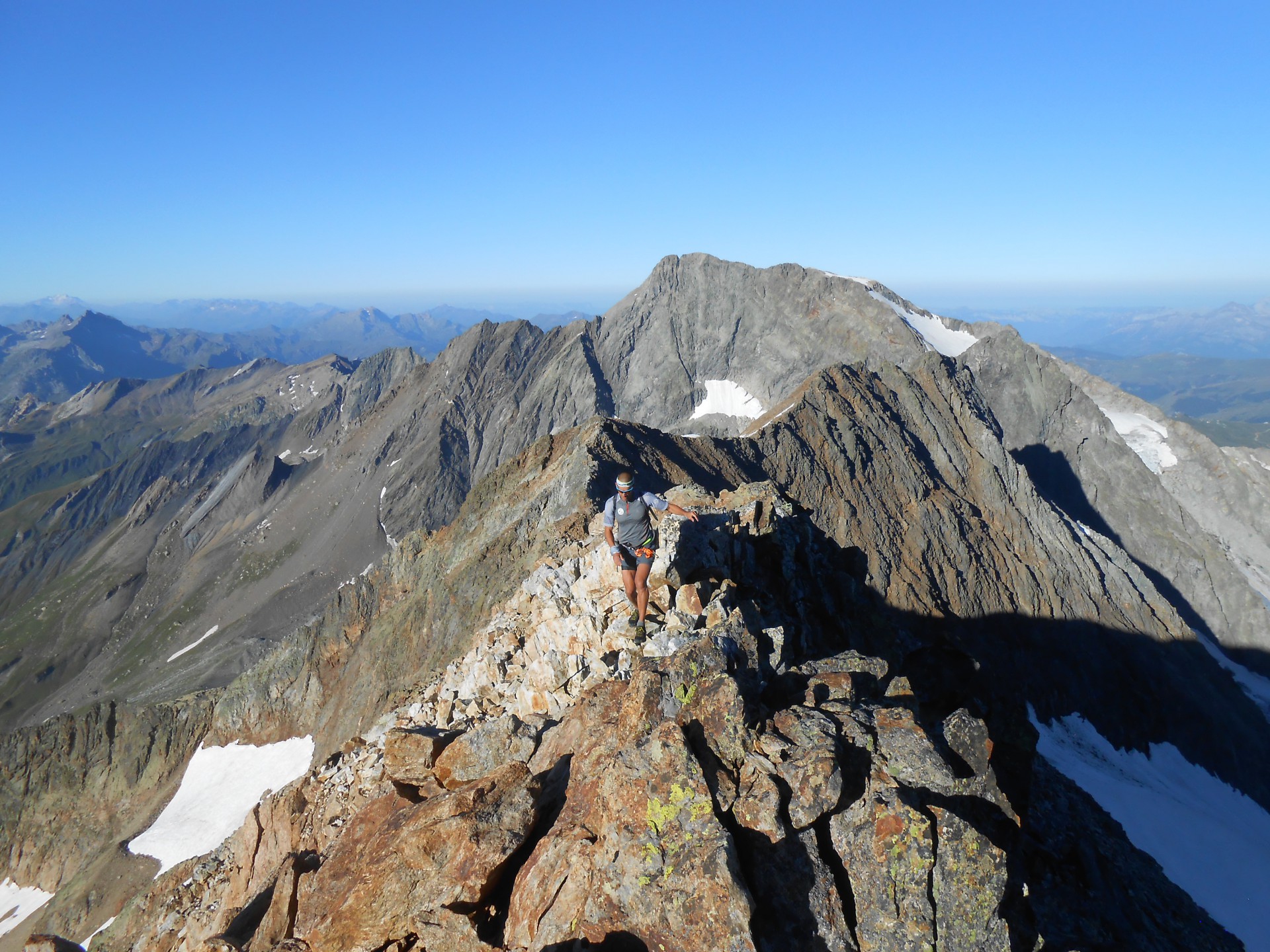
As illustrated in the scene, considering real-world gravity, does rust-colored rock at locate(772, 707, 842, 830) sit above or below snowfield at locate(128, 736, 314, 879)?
above

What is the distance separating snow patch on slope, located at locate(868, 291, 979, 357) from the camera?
99.4 metres

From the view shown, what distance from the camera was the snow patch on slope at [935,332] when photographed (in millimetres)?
99381

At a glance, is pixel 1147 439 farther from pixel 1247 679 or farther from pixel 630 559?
pixel 630 559

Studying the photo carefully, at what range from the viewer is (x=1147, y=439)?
84.4 metres

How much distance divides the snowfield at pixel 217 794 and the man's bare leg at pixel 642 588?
2872 cm

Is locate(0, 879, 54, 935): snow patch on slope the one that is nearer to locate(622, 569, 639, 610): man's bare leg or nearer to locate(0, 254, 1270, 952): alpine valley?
locate(0, 254, 1270, 952): alpine valley

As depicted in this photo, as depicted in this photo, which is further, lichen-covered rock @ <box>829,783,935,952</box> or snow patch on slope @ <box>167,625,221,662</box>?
snow patch on slope @ <box>167,625,221,662</box>

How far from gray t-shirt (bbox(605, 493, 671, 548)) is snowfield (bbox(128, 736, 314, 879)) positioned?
29.6 meters

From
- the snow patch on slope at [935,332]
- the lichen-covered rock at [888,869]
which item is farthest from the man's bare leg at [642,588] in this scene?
the snow patch on slope at [935,332]

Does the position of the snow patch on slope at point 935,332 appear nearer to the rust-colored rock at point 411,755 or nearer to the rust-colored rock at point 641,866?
the rust-colored rock at point 411,755

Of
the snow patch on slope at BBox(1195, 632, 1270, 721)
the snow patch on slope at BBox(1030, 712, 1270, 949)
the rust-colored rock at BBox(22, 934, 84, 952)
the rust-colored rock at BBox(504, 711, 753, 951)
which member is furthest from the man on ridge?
the snow patch on slope at BBox(1195, 632, 1270, 721)

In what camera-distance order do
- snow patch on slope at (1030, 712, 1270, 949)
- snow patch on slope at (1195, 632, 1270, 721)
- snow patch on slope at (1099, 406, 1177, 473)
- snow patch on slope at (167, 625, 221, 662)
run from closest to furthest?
snow patch on slope at (1030, 712, 1270, 949) → snow patch on slope at (1195, 632, 1270, 721) → snow patch on slope at (167, 625, 221, 662) → snow patch on slope at (1099, 406, 1177, 473)

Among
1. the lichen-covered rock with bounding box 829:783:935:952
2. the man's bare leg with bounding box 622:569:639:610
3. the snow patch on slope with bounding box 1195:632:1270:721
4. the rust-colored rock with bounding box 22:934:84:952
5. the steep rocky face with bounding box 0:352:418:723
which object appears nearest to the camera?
the lichen-covered rock with bounding box 829:783:935:952

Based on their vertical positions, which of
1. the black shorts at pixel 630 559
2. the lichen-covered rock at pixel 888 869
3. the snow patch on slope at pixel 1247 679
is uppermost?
the black shorts at pixel 630 559
